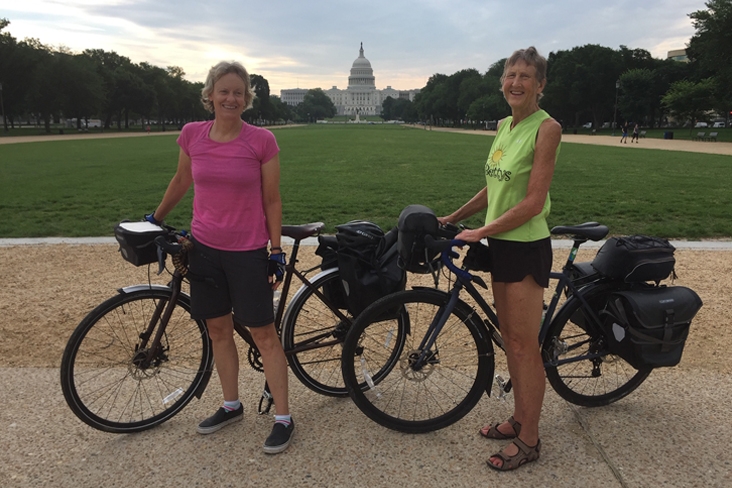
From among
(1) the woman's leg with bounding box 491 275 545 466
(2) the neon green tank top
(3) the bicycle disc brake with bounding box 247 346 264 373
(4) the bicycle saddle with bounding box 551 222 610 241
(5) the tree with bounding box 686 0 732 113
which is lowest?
(3) the bicycle disc brake with bounding box 247 346 264 373

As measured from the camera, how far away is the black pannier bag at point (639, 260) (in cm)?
292

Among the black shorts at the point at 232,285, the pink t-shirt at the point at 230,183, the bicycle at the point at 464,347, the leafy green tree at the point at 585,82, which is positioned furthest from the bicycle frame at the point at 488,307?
the leafy green tree at the point at 585,82

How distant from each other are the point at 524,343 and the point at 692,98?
212ft

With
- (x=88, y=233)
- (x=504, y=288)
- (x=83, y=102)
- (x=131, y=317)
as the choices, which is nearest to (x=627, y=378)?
(x=504, y=288)

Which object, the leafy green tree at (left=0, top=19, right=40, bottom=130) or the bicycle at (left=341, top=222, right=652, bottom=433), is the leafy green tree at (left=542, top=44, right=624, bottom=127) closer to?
the leafy green tree at (left=0, top=19, right=40, bottom=130)

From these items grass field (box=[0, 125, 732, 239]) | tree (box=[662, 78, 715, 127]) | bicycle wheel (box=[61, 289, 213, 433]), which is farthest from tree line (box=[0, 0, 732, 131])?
bicycle wheel (box=[61, 289, 213, 433])

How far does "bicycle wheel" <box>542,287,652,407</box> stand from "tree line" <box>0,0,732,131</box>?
39.4m

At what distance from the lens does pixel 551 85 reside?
7462cm

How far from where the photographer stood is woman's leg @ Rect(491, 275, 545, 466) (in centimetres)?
271

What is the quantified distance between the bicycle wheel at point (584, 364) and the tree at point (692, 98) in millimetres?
62968

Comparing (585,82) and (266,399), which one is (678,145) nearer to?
(585,82)

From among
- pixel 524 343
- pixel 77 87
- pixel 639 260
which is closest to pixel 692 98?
pixel 639 260

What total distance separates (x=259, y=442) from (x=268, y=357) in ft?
1.60

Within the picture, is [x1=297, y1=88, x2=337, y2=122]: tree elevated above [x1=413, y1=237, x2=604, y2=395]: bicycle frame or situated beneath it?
elevated above
